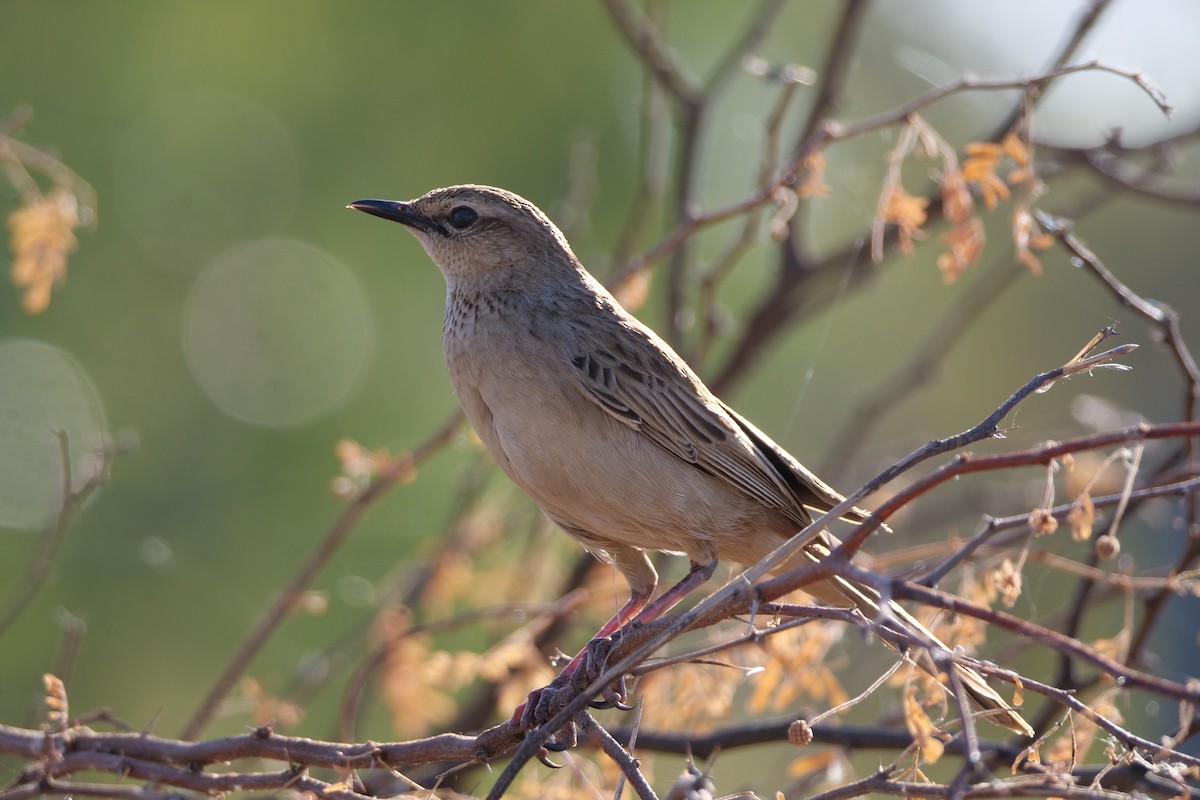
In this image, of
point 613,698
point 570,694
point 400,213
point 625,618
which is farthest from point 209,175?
point 570,694

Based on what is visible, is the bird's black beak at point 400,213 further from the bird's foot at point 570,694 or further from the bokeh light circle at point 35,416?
the bokeh light circle at point 35,416

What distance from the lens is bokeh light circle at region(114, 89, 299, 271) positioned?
904 cm

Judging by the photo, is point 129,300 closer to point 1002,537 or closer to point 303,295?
point 303,295

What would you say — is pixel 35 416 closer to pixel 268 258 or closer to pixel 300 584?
pixel 268 258

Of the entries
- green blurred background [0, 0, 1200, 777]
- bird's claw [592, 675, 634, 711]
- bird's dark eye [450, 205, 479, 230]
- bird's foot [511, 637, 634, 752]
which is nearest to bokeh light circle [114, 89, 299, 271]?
green blurred background [0, 0, 1200, 777]

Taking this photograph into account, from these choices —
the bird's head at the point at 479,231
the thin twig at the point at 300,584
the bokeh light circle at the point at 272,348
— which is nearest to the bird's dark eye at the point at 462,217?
the bird's head at the point at 479,231

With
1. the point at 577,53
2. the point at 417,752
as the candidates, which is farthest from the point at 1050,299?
the point at 417,752

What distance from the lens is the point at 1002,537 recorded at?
508 centimetres

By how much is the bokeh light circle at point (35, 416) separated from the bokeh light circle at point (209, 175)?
1196 mm

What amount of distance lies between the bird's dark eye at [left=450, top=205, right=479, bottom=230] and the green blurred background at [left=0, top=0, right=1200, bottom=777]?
8.23 ft

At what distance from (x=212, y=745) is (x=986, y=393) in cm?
1069

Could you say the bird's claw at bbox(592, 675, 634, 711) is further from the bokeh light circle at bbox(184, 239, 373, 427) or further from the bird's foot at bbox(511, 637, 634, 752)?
the bokeh light circle at bbox(184, 239, 373, 427)

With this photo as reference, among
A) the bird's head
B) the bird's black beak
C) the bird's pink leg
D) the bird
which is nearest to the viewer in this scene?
the bird's pink leg

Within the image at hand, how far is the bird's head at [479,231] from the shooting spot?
191 inches
